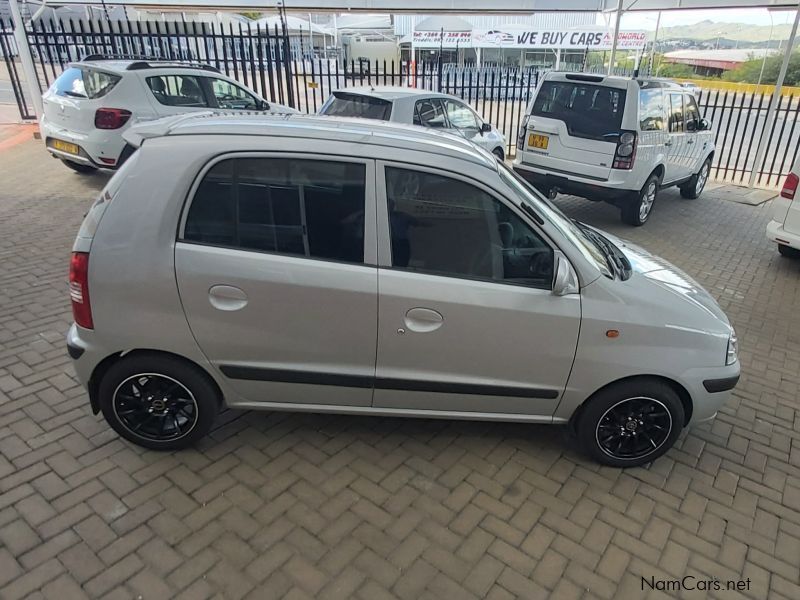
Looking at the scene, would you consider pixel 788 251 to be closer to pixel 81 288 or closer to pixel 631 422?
pixel 631 422

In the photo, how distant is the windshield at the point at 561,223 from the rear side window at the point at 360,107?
436 cm

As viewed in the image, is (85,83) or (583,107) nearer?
(583,107)

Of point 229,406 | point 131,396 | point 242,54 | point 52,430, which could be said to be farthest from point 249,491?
point 242,54

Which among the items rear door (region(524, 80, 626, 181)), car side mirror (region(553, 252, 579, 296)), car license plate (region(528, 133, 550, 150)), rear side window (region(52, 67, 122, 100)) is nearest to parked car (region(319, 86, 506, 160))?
car license plate (region(528, 133, 550, 150))

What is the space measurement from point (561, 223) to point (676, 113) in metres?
6.29

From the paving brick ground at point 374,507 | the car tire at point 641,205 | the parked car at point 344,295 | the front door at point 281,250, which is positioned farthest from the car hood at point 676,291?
the car tire at point 641,205

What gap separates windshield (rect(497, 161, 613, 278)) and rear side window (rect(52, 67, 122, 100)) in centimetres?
666

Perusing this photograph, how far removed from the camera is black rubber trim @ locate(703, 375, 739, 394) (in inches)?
119

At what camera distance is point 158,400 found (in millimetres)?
2984

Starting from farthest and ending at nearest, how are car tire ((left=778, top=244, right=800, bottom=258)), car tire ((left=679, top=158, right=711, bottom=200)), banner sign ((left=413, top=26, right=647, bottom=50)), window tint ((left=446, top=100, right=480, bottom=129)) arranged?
banner sign ((left=413, top=26, right=647, bottom=50)), car tire ((left=679, top=158, right=711, bottom=200)), window tint ((left=446, top=100, right=480, bottom=129)), car tire ((left=778, top=244, right=800, bottom=258))

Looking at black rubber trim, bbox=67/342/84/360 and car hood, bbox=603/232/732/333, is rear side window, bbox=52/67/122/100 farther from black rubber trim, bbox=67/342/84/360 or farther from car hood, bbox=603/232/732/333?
car hood, bbox=603/232/732/333

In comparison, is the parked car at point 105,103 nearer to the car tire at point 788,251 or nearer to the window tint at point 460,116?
the window tint at point 460,116

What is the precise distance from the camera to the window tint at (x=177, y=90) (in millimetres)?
7797

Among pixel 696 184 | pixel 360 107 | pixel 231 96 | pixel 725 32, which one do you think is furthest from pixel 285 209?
pixel 725 32
